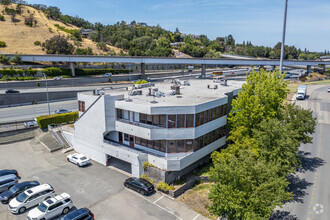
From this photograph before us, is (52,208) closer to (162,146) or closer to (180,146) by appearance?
(162,146)

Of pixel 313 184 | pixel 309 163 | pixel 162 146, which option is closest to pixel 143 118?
pixel 162 146

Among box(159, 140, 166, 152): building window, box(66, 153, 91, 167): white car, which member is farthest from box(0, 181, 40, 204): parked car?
box(159, 140, 166, 152): building window

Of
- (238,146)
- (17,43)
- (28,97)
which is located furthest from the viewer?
(17,43)

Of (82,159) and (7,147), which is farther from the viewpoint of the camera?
(7,147)

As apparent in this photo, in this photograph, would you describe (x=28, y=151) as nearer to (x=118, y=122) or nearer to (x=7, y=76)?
(x=118, y=122)

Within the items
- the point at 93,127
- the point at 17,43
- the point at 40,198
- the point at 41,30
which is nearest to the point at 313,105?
the point at 93,127

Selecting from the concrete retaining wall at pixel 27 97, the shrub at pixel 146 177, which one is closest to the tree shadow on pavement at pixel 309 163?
the shrub at pixel 146 177

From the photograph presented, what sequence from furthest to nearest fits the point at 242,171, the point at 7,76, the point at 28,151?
the point at 7,76
the point at 28,151
the point at 242,171

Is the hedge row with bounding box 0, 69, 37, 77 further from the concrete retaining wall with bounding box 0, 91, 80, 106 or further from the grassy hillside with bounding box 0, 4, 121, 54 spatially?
the grassy hillside with bounding box 0, 4, 121, 54

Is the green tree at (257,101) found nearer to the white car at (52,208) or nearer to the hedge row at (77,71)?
the white car at (52,208)
